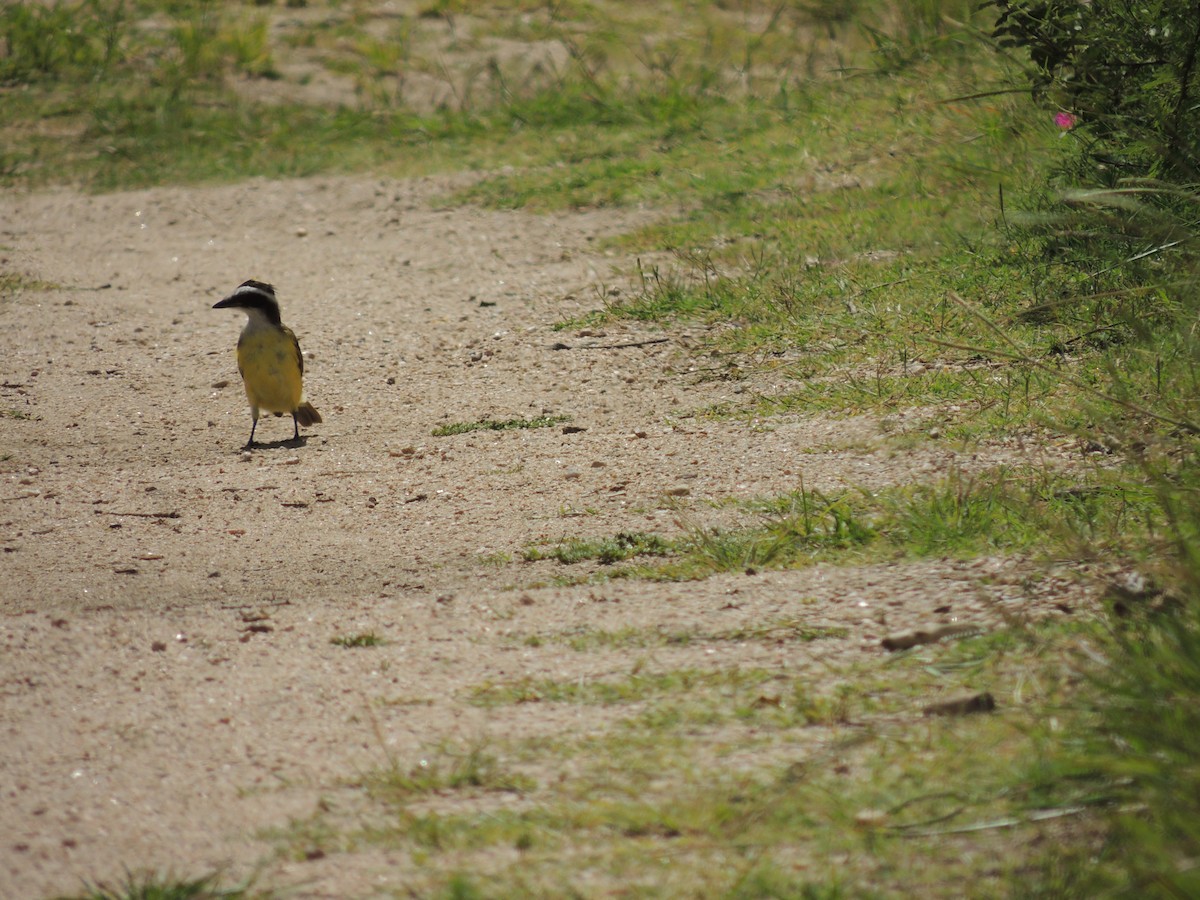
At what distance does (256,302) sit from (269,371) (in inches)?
20.4

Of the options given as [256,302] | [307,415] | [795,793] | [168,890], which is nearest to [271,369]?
[307,415]

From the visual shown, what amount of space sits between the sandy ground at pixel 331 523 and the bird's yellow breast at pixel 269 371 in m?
0.23

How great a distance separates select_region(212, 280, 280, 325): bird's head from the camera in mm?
6402

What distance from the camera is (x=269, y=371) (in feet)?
20.0

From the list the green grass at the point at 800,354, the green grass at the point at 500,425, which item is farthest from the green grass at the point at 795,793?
the green grass at the point at 500,425

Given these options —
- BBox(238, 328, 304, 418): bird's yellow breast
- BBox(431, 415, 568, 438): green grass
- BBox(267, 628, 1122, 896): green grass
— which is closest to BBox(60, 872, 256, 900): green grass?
BBox(267, 628, 1122, 896): green grass

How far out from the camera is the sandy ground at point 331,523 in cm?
326

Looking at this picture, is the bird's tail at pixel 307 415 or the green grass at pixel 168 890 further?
the bird's tail at pixel 307 415

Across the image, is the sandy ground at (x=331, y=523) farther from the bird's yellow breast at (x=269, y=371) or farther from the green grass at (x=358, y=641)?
the bird's yellow breast at (x=269, y=371)

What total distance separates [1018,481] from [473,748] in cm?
213

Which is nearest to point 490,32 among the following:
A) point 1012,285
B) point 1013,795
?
point 1012,285

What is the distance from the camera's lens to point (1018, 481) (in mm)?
4414

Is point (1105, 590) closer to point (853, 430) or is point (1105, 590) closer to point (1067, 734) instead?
point (1067, 734)

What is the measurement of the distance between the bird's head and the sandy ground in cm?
50
